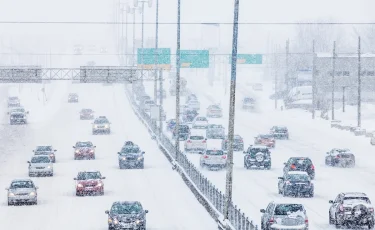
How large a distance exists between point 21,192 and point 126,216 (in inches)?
496

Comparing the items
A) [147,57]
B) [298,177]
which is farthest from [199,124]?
[298,177]

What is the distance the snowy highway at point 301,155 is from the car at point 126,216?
596cm

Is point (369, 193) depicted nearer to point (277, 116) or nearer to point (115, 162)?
point (115, 162)

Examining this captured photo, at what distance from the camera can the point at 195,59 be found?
106625 millimetres

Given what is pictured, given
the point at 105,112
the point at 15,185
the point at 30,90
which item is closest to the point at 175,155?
the point at 15,185

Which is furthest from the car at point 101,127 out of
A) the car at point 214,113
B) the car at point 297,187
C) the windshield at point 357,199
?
the windshield at point 357,199

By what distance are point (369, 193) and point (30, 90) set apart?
445 feet

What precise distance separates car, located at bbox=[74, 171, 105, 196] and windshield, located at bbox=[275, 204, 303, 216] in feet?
66.2

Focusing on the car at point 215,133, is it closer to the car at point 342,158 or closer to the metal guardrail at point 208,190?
the metal guardrail at point 208,190

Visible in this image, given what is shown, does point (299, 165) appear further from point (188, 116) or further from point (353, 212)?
point (188, 116)

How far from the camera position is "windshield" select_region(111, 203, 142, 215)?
38.2 m

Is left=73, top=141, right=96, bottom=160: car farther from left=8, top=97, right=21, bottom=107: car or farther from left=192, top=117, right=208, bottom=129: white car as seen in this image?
left=8, top=97, right=21, bottom=107: car

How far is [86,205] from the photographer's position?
161 ft

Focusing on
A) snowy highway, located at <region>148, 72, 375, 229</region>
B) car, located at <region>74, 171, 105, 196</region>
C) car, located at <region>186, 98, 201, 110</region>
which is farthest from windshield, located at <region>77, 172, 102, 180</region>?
car, located at <region>186, 98, 201, 110</region>
